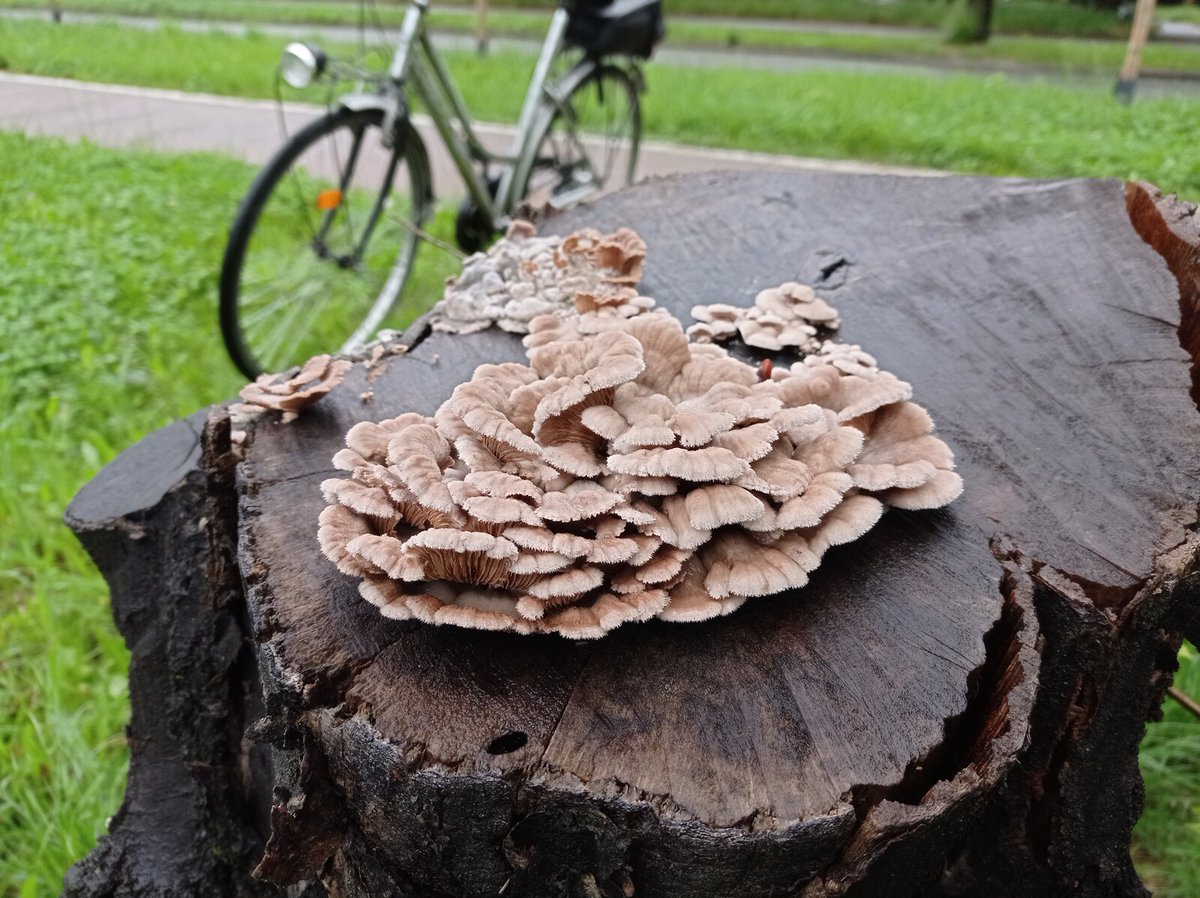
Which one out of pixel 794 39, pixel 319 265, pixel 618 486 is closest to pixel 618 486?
pixel 618 486

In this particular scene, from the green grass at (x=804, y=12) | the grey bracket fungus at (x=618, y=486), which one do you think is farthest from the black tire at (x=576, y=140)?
the green grass at (x=804, y=12)

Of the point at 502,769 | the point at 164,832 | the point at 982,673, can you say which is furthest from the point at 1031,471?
the point at 164,832

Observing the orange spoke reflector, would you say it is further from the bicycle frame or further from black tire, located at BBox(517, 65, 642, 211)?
black tire, located at BBox(517, 65, 642, 211)

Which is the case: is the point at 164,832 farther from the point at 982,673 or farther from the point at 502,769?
the point at 982,673

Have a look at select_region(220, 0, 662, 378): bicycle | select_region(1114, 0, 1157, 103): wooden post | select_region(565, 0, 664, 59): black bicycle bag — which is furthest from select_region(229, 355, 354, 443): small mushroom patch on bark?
select_region(1114, 0, 1157, 103): wooden post

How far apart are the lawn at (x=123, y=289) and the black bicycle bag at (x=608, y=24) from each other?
1.88m

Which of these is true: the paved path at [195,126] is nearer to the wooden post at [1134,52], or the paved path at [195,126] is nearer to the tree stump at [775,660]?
the wooden post at [1134,52]

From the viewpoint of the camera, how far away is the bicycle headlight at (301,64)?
12.3 ft

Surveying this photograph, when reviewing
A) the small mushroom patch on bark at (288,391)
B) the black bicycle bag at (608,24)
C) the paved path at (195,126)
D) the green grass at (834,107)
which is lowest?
the paved path at (195,126)

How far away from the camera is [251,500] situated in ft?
5.65

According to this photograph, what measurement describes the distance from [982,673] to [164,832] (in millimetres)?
2100

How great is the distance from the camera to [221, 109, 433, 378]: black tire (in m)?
4.16

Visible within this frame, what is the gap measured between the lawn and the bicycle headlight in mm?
1662

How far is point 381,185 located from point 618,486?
13.7 feet
